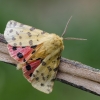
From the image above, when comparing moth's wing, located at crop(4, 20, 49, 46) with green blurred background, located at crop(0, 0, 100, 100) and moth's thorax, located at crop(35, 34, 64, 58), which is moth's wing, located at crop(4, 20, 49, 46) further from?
green blurred background, located at crop(0, 0, 100, 100)

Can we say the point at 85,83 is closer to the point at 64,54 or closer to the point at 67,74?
the point at 67,74

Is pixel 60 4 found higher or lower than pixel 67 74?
lower

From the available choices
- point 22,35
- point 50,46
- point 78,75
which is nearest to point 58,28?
point 22,35

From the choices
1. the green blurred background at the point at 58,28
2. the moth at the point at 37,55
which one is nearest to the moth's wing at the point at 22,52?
→ the moth at the point at 37,55

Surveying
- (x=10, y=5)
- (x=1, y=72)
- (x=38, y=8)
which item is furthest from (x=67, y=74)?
(x=38, y=8)

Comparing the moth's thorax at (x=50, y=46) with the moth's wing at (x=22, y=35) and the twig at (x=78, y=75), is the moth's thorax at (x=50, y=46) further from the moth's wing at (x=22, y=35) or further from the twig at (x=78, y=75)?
the twig at (x=78, y=75)

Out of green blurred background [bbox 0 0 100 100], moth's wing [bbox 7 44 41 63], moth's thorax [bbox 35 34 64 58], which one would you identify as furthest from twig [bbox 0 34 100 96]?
green blurred background [bbox 0 0 100 100]
